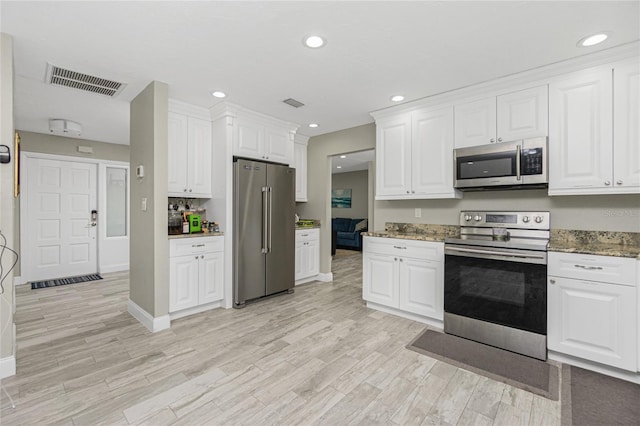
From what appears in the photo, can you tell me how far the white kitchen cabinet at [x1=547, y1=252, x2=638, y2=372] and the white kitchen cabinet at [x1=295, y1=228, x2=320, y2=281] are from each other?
3125 millimetres

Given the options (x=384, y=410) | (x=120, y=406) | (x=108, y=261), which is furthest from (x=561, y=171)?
(x=108, y=261)

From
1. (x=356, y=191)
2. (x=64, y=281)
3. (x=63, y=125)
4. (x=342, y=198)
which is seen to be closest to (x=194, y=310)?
(x=64, y=281)

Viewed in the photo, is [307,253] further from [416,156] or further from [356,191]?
[356,191]

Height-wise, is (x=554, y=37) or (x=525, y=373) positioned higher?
(x=554, y=37)

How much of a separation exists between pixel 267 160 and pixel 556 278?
3.43m

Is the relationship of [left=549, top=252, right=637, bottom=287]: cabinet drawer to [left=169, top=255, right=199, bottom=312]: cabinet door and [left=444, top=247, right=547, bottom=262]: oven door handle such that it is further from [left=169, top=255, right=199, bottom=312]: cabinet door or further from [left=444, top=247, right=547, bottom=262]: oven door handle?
[left=169, top=255, right=199, bottom=312]: cabinet door

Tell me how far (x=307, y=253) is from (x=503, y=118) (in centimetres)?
317

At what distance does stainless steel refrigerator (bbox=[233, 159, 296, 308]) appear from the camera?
3.66 m

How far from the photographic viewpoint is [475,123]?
119 inches

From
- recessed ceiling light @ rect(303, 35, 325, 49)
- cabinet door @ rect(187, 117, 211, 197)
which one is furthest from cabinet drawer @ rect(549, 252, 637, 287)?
cabinet door @ rect(187, 117, 211, 197)

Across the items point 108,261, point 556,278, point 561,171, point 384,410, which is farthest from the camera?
point 108,261

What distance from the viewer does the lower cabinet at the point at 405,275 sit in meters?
3.03

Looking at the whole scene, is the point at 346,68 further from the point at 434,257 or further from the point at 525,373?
the point at 525,373

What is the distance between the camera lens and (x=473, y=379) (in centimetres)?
214
